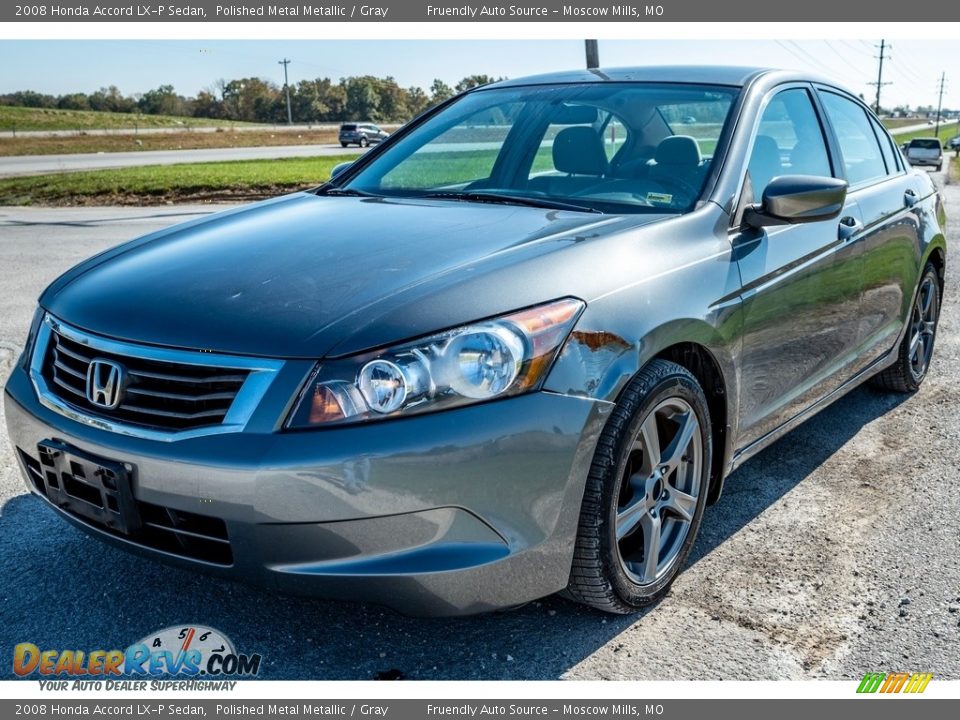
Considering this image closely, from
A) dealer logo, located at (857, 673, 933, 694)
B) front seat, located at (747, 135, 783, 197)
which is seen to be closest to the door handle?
front seat, located at (747, 135, 783, 197)

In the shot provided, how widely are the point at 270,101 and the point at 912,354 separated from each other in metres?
104

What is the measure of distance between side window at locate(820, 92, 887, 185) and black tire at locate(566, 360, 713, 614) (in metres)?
1.93

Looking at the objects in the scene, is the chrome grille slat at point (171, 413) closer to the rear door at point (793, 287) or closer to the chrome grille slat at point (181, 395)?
the chrome grille slat at point (181, 395)

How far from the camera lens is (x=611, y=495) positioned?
96.9 inches

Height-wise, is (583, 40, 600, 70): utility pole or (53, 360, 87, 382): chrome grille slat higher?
(583, 40, 600, 70): utility pole

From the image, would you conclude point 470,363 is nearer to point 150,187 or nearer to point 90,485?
point 90,485

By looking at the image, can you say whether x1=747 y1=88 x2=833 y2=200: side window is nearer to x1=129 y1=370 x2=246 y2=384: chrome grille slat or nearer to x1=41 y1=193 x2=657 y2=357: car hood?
x1=41 y1=193 x2=657 y2=357: car hood

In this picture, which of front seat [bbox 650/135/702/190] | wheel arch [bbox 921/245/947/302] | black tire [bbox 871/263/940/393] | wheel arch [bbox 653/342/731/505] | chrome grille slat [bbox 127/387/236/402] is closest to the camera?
chrome grille slat [bbox 127/387/236/402]

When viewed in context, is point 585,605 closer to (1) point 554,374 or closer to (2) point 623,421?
(2) point 623,421

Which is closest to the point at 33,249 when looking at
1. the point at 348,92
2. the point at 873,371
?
the point at 873,371

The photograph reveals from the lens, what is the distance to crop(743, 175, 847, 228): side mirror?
10.2 ft

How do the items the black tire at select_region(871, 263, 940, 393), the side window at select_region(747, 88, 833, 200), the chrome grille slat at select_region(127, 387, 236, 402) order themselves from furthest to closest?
the black tire at select_region(871, 263, 940, 393)
the side window at select_region(747, 88, 833, 200)
the chrome grille slat at select_region(127, 387, 236, 402)

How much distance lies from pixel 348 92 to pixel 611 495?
364 feet

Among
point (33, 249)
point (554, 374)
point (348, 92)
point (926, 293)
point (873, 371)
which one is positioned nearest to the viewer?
point (554, 374)
